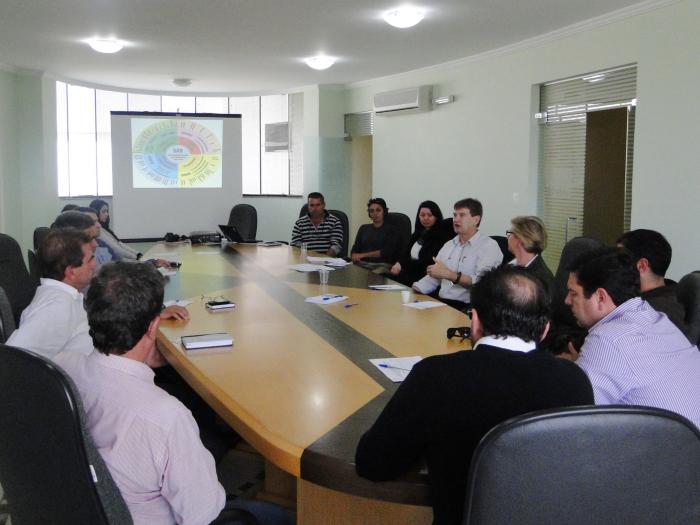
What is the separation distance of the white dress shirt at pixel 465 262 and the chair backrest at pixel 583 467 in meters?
3.11

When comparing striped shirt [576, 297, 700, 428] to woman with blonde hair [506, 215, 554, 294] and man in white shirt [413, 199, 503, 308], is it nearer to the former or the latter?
woman with blonde hair [506, 215, 554, 294]

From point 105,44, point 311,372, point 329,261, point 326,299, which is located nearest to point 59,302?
point 311,372

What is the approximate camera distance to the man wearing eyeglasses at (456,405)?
1.39m

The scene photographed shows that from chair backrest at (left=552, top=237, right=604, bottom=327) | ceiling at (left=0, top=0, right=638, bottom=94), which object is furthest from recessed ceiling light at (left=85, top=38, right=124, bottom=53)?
chair backrest at (left=552, top=237, right=604, bottom=327)

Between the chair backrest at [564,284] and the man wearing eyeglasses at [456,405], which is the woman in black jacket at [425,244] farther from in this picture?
the man wearing eyeglasses at [456,405]

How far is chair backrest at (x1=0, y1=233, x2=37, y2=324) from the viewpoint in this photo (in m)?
4.31

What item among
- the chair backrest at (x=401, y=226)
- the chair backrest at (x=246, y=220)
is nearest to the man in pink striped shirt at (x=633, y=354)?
the chair backrest at (x=401, y=226)

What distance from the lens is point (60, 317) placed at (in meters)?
2.42

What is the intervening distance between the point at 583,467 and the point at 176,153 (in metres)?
8.13

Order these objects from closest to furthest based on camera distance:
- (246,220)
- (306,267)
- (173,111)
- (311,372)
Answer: (311,372), (306,267), (246,220), (173,111)

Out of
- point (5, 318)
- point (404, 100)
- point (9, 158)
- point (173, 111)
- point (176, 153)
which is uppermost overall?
point (173, 111)

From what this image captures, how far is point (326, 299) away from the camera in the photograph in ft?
12.0

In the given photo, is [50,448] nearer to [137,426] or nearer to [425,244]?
[137,426]

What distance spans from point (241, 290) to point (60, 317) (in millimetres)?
1699
